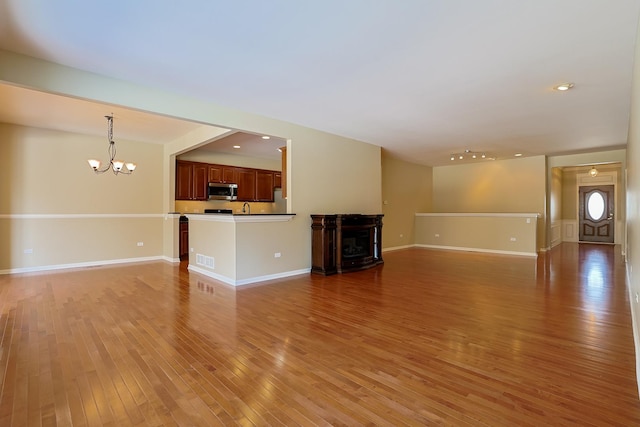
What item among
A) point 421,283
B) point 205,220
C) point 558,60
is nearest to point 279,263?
point 205,220

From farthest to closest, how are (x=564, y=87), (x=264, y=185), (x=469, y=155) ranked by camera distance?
(x=264, y=185) → (x=469, y=155) → (x=564, y=87)

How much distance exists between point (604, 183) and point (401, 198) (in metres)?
7.08

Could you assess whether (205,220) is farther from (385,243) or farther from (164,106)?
(385,243)

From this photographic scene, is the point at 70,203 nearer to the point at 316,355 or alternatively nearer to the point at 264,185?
the point at 264,185

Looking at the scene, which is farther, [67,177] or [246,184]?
[246,184]

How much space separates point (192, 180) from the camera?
763 centimetres

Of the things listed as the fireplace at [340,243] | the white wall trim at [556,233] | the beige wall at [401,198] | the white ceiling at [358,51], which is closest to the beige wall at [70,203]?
the white ceiling at [358,51]

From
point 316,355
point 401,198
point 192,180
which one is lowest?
point 316,355

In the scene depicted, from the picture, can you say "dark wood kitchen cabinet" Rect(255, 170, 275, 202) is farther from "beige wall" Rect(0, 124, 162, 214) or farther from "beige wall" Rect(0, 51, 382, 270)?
"beige wall" Rect(0, 124, 162, 214)

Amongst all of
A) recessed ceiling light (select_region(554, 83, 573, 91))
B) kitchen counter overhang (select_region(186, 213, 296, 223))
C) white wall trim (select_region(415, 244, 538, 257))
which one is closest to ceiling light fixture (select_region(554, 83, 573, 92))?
recessed ceiling light (select_region(554, 83, 573, 91))

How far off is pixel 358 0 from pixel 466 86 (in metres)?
2.11

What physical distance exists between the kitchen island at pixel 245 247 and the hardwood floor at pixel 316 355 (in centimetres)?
47

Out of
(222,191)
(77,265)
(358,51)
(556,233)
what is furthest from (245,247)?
(556,233)

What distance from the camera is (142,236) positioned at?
7121mm
